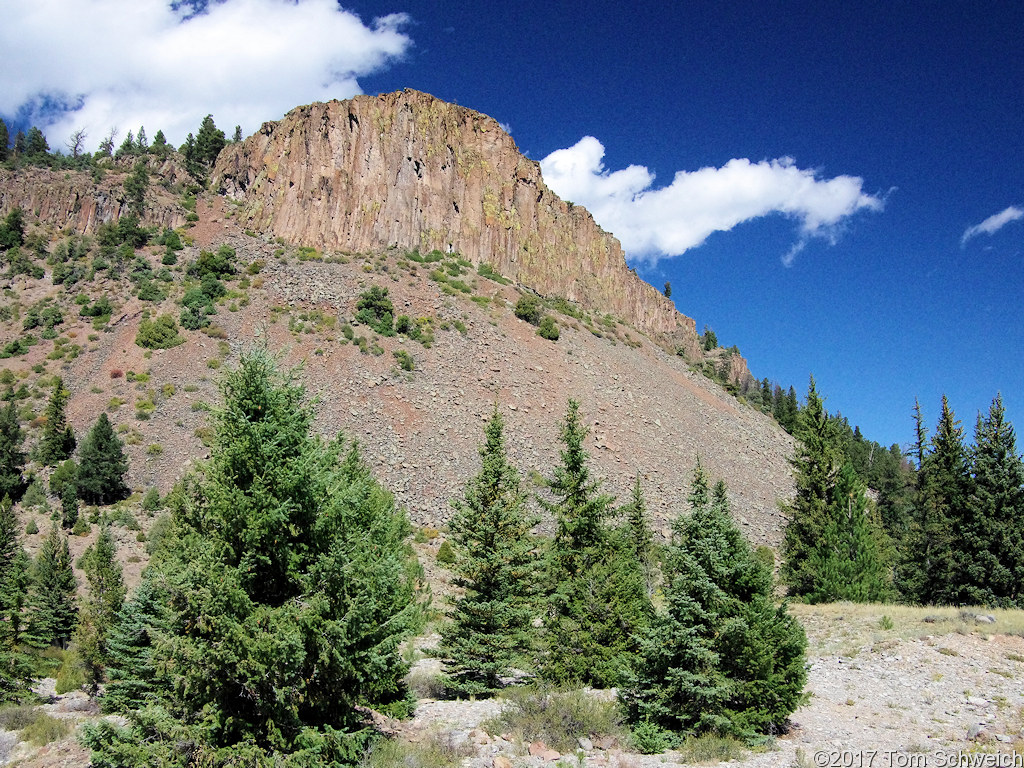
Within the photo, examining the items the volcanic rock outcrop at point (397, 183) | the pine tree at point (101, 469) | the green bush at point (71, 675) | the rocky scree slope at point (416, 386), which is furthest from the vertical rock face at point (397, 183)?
the green bush at point (71, 675)

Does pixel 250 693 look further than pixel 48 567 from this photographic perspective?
No

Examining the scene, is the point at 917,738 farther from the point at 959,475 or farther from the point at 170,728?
the point at 959,475

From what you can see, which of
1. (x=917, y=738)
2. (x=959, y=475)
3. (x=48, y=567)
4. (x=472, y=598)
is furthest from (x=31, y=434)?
(x=959, y=475)

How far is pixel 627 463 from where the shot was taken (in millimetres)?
48594

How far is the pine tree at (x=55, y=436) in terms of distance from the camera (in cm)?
3891

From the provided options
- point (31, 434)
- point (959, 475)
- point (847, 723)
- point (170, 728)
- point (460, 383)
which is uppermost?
point (460, 383)

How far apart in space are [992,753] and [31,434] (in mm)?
50859

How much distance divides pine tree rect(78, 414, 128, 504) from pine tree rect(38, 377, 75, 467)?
3.25m

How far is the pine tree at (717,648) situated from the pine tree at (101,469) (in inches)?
1390

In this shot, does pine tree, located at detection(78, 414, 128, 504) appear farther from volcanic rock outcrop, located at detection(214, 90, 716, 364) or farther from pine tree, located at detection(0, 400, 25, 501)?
volcanic rock outcrop, located at detection(214, 90, 716, 364)

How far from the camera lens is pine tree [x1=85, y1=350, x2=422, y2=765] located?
Result: 784cm

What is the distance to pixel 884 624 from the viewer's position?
63.5 feet

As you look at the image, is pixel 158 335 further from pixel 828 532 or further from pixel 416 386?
pixel 828 532
